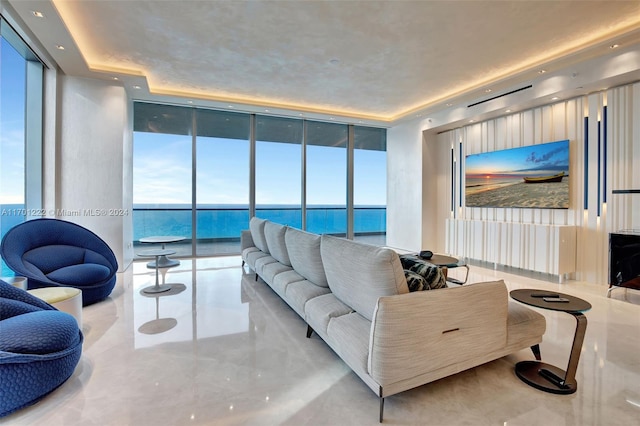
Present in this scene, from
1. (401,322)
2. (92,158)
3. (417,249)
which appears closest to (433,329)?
(401,322)

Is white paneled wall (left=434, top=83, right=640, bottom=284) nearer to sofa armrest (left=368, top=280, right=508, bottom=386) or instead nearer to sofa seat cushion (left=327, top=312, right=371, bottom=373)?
sofa armrest (left=368, top=280, right=508, bottom=386)

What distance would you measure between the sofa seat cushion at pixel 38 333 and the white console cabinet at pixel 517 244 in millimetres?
5616

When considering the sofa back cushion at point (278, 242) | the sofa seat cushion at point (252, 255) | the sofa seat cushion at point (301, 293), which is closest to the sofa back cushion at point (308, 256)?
the sofa seat cushion at point (301, 293)

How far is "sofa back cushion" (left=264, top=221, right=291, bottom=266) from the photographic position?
3.59 m

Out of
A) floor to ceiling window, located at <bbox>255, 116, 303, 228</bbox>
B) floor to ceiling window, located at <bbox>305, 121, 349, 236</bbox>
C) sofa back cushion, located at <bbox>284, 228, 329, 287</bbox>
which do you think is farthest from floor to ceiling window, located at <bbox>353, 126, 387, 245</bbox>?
sofa back cushion, located at <bbox>284, 228, 329, 287</bbox>

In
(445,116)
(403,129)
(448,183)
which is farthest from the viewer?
(403,129)

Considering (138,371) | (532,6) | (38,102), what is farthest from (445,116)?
(38,102)

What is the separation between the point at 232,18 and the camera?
336cm

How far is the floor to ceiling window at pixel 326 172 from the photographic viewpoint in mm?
7336

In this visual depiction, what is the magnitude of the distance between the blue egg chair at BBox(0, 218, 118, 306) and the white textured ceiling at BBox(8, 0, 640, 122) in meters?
2.25

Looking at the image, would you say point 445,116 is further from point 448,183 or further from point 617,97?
point 617,97

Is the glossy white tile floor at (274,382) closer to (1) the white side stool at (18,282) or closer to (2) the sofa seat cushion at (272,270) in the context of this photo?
(2) the sofa seat cushion at (272,270)

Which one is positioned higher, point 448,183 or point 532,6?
point 532,6

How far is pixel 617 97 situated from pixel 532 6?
82.7 inches
